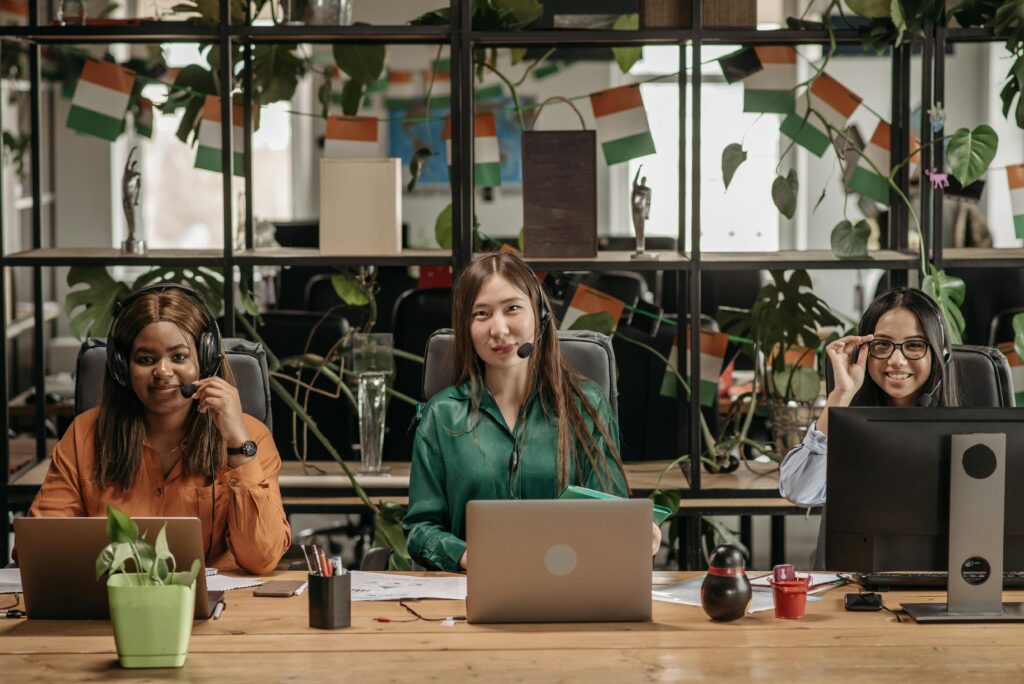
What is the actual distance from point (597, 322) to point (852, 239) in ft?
2.22

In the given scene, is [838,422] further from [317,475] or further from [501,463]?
[317,475]

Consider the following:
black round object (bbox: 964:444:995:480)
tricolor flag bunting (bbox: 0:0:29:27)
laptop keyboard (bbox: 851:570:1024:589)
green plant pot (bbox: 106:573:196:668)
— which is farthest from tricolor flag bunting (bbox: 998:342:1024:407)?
tricolor flag bunting (bbox: 0:0:29:27)

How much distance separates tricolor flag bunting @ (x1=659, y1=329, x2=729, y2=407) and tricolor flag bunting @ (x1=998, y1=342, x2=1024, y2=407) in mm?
716

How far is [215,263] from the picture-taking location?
3.27 metres

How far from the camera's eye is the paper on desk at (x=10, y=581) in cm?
216

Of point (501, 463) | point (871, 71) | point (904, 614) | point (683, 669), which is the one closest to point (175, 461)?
point (501, 463)

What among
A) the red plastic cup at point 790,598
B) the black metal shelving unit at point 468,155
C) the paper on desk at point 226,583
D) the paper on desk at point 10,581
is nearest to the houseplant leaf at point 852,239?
the black metal shelving unit at point 468,155

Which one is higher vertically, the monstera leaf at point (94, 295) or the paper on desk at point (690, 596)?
the monstera leaf at point (94, 295)

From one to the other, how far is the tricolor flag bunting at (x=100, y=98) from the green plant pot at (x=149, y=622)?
1.99m

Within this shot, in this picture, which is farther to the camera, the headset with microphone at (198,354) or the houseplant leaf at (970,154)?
the houseplant leaf at (970,154)

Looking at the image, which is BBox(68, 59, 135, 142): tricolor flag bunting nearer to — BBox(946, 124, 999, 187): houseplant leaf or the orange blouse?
the orange blouse

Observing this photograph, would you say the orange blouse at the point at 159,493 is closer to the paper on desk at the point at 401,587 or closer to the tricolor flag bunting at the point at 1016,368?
the paper on desk at the point at 401,587

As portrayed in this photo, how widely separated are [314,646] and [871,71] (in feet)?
24.4

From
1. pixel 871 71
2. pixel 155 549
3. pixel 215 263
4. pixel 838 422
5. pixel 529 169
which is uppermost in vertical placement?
pixel 871 71
